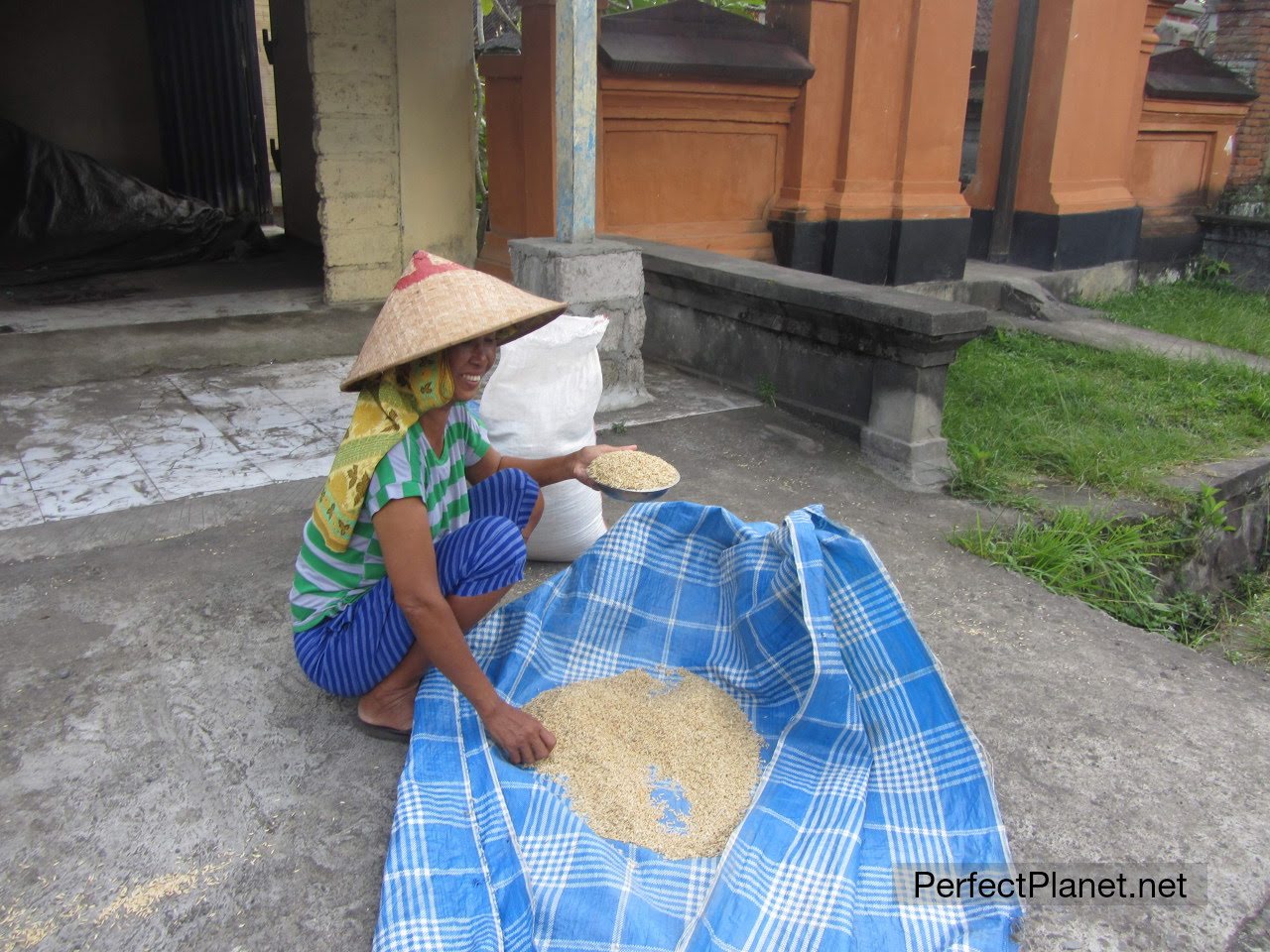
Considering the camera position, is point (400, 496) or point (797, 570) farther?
point (797, 570)

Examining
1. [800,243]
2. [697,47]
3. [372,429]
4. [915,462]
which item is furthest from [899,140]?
[372,429]

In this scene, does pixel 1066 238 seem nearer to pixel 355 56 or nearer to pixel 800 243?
pixel 800 243

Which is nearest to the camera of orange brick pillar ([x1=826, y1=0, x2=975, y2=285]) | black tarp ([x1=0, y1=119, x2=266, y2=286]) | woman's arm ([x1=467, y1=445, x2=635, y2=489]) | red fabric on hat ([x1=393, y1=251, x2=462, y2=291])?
red fabric on hat ([x1=393, y1=251, x2=462, y2=291])

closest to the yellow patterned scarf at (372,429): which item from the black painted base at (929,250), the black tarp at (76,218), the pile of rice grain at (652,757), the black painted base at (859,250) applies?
the pile of rice grain at (652,757)

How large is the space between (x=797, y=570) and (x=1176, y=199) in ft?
28.9

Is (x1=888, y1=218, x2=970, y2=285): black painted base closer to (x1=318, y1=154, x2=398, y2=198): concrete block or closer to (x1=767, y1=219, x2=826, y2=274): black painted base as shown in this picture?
(x1=767, y1=219, x2=826, y2=274): black painted base

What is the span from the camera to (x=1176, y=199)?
921cm

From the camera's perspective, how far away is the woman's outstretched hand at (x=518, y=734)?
210cm

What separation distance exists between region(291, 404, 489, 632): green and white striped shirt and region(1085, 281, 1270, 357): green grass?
611 centimetres

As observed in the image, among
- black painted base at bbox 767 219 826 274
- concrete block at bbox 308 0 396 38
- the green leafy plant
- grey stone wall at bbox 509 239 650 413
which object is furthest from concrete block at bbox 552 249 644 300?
the green leafy plant

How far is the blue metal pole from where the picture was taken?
426 cm


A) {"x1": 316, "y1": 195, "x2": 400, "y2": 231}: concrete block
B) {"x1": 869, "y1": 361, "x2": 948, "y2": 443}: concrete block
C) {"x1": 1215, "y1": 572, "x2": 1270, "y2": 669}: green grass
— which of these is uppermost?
{"x1": 316, "y1": 195, "x2": 400, "y2": 231}: concrete block

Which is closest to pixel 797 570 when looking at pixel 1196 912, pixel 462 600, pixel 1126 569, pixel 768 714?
pixel 768 714

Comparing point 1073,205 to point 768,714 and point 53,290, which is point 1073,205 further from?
point 53,290
